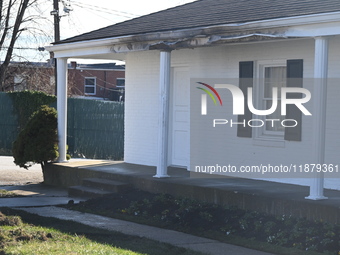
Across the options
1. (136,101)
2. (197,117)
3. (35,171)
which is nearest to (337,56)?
(197,117)

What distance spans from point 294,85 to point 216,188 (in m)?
2.42

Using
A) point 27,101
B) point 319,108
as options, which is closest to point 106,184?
point 319,108

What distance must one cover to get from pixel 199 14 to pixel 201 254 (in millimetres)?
7069

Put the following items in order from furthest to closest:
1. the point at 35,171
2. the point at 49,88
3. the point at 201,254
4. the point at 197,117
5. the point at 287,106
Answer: the point at 49,88 < the point at 35,171 < the point at 197,117 < the point at 287,106 < the point at 201,254

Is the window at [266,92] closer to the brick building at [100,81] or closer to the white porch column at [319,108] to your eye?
the white porch column at [319,108]

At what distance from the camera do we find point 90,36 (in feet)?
50.5

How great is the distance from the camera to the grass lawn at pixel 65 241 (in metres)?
8.15

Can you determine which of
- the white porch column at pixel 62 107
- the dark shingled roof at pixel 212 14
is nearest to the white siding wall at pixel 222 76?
the dark shingled roof at pixel 212 14

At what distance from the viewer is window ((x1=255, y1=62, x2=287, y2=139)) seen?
1259cm

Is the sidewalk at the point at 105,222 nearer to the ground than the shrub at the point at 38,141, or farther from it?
nearer to the ground

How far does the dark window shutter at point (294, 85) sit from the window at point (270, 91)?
0.32 meters

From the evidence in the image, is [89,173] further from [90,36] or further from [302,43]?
[302,43]

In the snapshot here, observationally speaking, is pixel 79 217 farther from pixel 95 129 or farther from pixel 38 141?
pixel 95 129

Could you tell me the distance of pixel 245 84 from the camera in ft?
42.9
